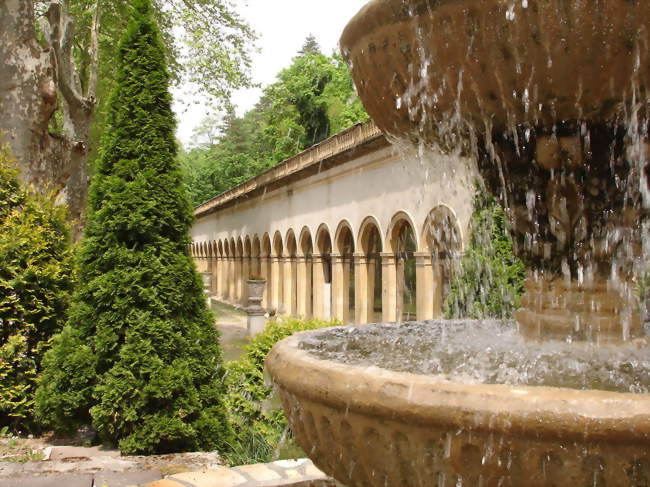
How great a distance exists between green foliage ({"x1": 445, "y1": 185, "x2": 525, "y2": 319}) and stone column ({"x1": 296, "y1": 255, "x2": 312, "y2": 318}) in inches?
461

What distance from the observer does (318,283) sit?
20.3 m

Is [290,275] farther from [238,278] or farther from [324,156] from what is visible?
[238,278]

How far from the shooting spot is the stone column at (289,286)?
22953 millimetres

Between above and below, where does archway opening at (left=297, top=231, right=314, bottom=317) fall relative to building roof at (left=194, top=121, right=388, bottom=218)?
below

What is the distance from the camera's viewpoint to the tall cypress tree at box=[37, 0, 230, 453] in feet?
17.7

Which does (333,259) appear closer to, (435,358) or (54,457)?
(54,457)

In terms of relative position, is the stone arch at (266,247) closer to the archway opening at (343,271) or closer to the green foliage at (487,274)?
the archway opening at (343,271)

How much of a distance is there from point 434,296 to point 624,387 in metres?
11.2

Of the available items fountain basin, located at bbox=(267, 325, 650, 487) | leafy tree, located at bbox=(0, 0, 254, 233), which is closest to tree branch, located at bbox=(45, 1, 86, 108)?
leafy tree, located at bbox=(0, 0, 254, 233)

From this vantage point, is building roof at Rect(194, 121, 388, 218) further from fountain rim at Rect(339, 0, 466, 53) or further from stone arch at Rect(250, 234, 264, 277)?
fountain rim at Rect(339, 0, 466, 53)

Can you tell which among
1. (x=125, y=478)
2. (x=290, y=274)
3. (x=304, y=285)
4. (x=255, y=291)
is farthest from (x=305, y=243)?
(x=125, y=478)

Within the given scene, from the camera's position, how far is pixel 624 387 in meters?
1.91

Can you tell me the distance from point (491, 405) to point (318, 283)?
61.5ft

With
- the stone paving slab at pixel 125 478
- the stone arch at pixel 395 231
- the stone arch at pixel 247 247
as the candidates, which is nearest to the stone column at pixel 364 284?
the stone arch at pixel 395 231
